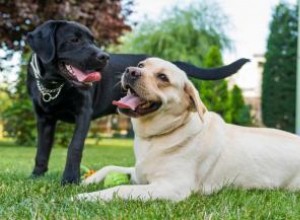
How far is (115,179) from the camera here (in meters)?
4.09

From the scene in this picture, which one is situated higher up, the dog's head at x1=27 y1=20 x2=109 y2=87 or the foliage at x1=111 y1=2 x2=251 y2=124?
the dog's head at x1=27 y1=20 x2=109 y2=87

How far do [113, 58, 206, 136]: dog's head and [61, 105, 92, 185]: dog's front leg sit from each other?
36.6 inches

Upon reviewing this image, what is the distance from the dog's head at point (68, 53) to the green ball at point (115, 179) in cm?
77

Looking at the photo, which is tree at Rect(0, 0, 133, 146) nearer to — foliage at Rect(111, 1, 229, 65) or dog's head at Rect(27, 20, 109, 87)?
dog's head at Rect(27, 20, 109, 87)

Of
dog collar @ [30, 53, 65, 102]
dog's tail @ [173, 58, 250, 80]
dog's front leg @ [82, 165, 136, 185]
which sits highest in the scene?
dog's tail @ [173, 58, 250, 80]

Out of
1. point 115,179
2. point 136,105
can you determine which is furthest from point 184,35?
point 136,105

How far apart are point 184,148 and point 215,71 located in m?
1.29

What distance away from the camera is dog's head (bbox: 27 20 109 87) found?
14.6 ft

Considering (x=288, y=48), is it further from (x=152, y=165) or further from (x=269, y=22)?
(x=152, y=165)

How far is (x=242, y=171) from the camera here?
3859 millimetres

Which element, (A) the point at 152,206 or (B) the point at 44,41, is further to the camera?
(B) the point at 44,41

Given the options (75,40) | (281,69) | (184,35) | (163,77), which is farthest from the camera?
(184,35)

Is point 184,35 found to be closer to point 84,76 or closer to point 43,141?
point 43,141

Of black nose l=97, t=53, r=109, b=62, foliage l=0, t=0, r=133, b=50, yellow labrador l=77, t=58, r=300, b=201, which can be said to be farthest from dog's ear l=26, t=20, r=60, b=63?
foliage l=0, t=0, r=133, b=50
